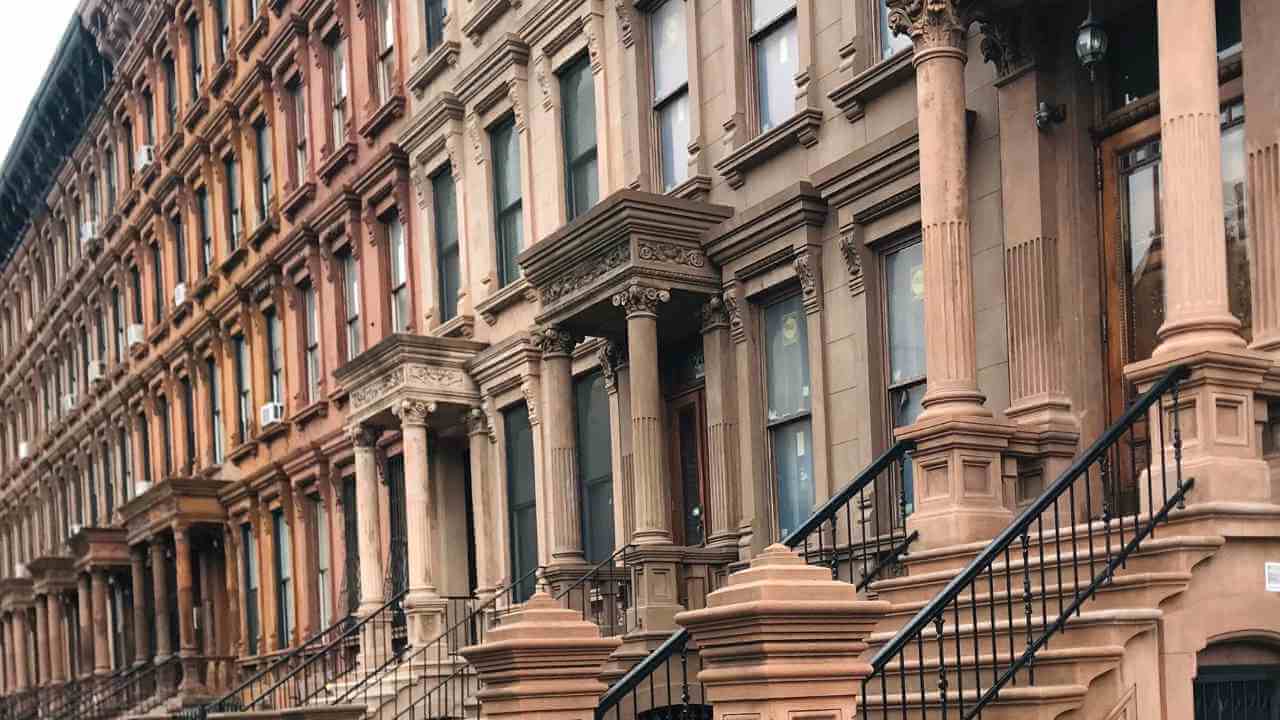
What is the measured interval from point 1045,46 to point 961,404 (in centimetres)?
263

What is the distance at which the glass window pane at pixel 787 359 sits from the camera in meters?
14.7

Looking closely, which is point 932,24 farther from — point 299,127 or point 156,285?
point 156,285

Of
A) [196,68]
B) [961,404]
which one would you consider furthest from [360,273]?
[961,404]

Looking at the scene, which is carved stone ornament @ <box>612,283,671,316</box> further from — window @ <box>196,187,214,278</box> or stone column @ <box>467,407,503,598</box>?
window @ <box>196,187,214,278</box>

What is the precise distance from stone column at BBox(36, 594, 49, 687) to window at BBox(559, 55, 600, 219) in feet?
87.6

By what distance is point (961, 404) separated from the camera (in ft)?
36.9

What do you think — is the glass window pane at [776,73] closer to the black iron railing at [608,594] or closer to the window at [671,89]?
the window at [671,89]

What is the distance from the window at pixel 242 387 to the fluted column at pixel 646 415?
14.5 meters

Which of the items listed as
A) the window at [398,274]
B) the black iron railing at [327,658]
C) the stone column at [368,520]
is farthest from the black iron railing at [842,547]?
the window at [398,274]

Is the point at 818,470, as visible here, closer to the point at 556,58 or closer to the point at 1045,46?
the point at 1045,46

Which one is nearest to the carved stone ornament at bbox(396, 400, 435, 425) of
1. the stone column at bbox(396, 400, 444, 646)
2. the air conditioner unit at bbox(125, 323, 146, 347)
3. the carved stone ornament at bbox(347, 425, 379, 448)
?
the stone column at bbox(396, 400, 444, 646)

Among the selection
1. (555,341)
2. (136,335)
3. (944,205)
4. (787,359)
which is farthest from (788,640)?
(136,335)

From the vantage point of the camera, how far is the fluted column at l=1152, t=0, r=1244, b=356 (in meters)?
9.36

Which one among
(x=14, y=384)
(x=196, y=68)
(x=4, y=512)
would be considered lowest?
(x=4, y=512)
